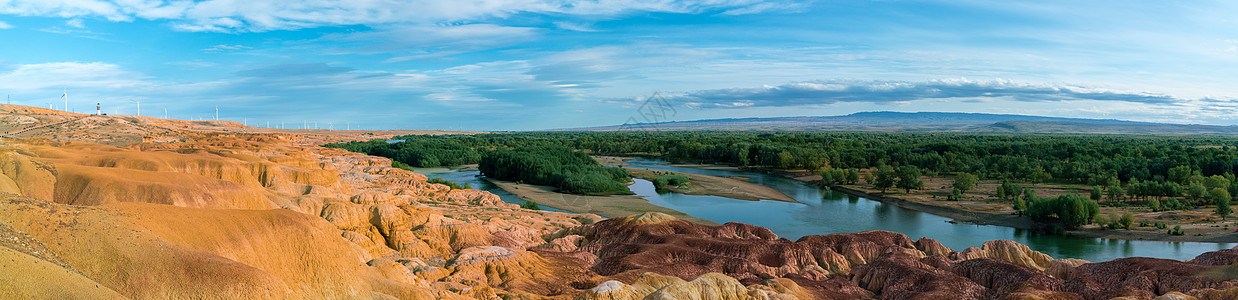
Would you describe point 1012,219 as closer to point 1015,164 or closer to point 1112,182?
point 1112,182

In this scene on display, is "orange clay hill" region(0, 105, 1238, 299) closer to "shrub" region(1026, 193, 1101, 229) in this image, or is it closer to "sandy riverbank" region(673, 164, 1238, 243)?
"sandy riverbank" region(673, 164, 1238, 243)

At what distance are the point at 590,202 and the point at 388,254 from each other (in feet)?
143

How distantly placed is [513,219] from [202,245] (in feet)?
88.3

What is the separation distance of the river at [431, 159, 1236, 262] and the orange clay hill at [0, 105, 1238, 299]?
16691 mm

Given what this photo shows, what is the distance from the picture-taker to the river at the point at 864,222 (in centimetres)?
4525

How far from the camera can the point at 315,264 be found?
15828 mm

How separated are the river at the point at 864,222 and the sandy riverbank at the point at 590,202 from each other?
2.01m

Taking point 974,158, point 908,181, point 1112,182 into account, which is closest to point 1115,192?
point 1112,182

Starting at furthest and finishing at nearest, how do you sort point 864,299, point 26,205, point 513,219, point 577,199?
1. point 577,199
2. point 513,219
3. point 864,299
4. point 26,205

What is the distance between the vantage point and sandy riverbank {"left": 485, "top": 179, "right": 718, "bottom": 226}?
201 ft

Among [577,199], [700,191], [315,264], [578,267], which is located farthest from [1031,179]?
[315,264]

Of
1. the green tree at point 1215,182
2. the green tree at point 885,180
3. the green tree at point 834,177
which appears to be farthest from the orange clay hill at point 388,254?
the green tree at point 834,177

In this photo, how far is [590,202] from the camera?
6781 cm

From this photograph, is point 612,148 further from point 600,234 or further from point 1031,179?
point 600,234
